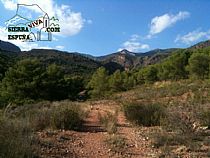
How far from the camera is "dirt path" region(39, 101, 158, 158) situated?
880 centimetres

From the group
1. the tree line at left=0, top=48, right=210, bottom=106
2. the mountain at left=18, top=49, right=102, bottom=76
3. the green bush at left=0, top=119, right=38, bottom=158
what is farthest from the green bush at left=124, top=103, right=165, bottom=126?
the mountain at left=18, top=49, right=102, bottom=76

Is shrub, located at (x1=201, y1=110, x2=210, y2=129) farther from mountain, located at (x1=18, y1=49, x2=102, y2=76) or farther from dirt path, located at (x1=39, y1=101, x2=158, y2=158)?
mountain, located at (x1=18, y1=49, x2=102, y2=76)

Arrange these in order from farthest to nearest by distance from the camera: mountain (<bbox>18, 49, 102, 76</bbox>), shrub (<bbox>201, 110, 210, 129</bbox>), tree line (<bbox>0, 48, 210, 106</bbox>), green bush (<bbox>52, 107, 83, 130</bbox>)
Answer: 1. mountain (<bbox>18, 49, 102, 76</bbox>)
2. tree line (<bbox>0, 48, 210, 106</bbox>)
3. shrub (<bbox>201, 110, 210, 129</bbox>)
4. green bush (<bbox>52, 107, 83, 130</bbox>)

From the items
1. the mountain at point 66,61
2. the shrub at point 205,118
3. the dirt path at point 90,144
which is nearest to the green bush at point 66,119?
the dirt path at point 90,144

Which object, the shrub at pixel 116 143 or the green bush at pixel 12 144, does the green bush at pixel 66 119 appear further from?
the green bush at pixel 12 144

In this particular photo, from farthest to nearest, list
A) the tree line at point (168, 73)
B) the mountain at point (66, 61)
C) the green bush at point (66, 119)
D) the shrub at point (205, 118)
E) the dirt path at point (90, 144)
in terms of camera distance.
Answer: the mountain at point (66, 61) < the tree line at point (168, 73) < the shrub at point (205, 118) < the green bush at point (66, 119) < the dirt path at point (90, 144)

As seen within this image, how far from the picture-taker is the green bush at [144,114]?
532 inches

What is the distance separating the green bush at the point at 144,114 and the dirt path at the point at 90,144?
1123mm

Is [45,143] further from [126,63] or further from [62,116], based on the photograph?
[126,63]

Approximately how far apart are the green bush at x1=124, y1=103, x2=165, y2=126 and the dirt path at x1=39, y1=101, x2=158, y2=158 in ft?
3.69

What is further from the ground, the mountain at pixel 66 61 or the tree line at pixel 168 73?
the mountain at pixel 66 61

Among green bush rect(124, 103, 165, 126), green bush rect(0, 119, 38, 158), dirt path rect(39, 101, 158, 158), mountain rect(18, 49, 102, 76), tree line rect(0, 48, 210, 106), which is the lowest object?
dirt path rect(39, 101, 158, 158)

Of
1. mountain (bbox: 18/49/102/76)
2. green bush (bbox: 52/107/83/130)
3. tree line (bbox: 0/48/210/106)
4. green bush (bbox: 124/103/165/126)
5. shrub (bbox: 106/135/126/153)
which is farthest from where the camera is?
mountain (bbox: 18/49/102/76)

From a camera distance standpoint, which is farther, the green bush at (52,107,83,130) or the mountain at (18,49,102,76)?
the mountain at (18,49,102,76)
